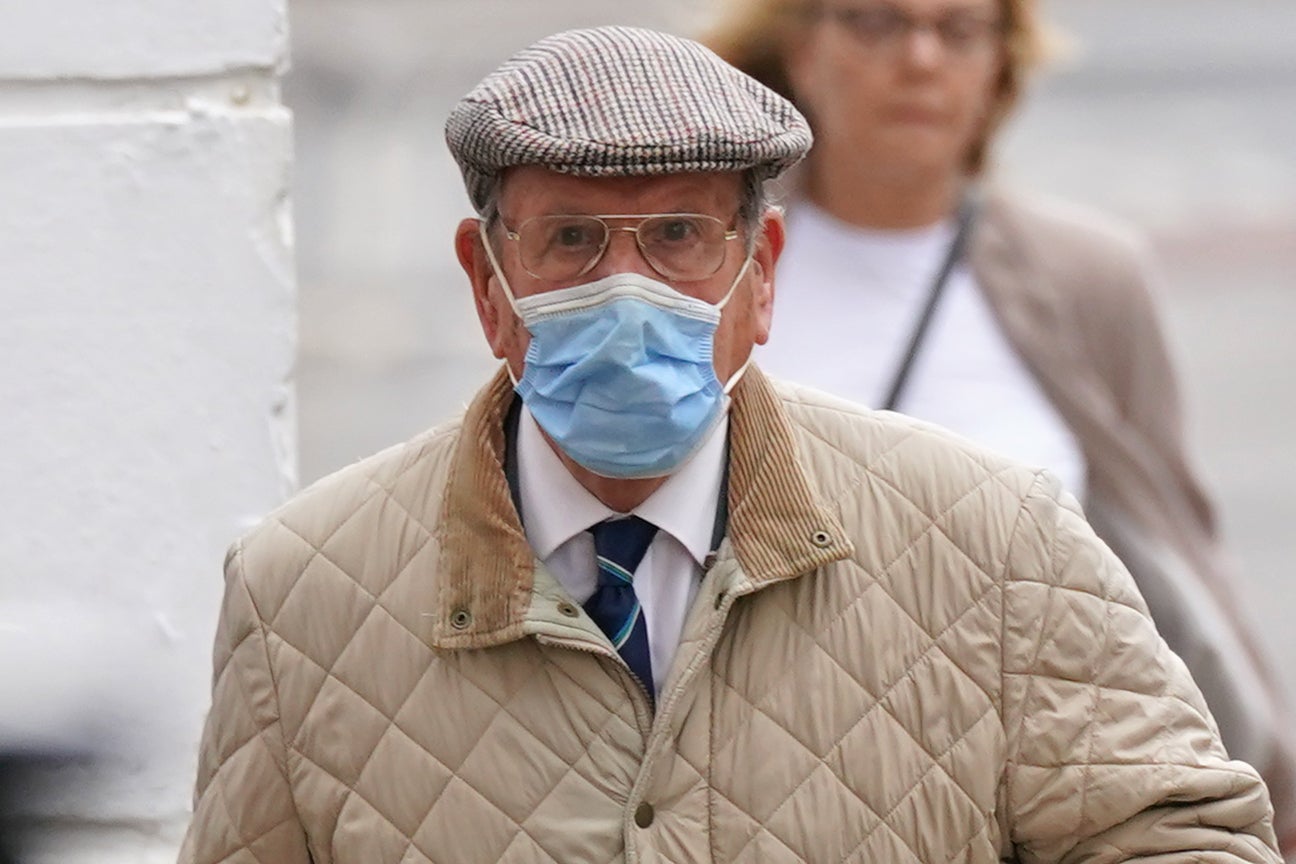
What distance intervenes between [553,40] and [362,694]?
768mm

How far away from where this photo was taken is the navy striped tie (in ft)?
9.48

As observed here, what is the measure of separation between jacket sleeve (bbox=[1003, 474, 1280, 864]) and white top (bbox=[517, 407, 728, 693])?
1.15 feet

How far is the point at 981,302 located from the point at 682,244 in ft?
6.25

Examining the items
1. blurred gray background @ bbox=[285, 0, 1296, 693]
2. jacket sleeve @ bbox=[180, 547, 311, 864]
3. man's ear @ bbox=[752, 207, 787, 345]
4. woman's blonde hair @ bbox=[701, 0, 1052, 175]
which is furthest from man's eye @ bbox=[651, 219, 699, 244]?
blurred gray background @ bbox=[285, 0, 1296, 693]

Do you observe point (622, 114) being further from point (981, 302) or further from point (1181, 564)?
point (1181, 564)

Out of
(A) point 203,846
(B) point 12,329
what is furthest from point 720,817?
(B) point 12,329

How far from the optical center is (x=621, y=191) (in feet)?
9.33

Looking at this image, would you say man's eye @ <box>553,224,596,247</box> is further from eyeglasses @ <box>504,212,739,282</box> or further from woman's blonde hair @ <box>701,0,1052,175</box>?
woman's blonde hair @ <box>701,0,1052,175</box>

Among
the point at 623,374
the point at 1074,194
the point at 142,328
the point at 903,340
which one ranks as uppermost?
the point at 623,374

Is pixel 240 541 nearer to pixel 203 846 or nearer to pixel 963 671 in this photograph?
pixel 203 846

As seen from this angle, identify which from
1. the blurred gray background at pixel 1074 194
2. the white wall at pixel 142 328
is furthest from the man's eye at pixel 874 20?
the blurred gray background at pixel 1074 194

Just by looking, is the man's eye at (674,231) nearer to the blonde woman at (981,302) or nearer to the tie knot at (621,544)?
the tie knot at (621,544)

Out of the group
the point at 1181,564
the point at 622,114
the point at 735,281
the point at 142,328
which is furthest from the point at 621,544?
the point at 1181,564

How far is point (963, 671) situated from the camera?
2.88 m
